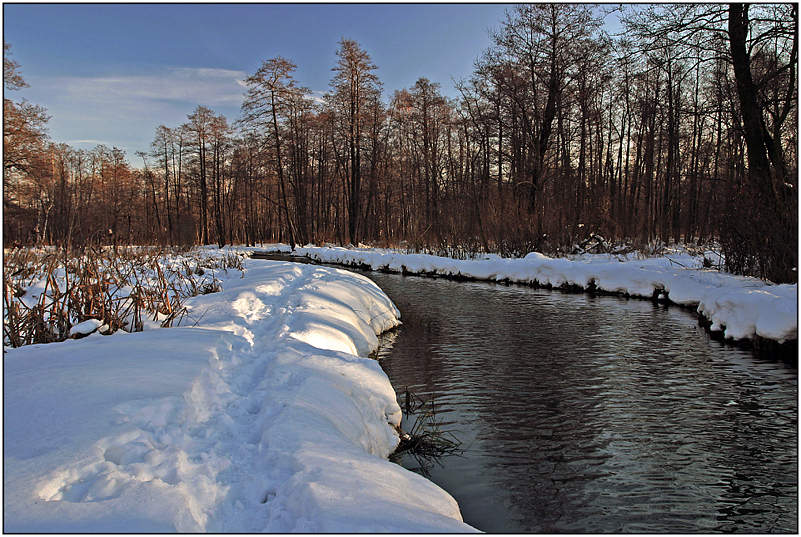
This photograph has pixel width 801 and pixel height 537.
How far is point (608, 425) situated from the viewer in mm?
4160

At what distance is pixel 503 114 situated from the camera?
66.3ft

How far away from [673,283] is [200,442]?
10.5m

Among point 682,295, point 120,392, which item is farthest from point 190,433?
point 682,295

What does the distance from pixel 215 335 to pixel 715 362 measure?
6.21 metres

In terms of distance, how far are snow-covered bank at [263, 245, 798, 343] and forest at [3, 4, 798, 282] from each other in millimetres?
895

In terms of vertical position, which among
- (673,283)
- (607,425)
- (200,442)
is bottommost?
(607,425)

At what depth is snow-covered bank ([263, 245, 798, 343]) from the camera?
6441 millimetres

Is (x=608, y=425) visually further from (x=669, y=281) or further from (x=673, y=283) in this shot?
(x=669, y=281)

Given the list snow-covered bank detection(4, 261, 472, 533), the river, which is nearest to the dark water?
the river

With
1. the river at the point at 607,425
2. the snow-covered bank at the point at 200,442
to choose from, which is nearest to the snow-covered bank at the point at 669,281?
the river at the point at 607,425

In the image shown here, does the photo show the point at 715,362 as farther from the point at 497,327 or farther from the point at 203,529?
the point at 203,529

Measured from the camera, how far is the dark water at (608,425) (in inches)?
116

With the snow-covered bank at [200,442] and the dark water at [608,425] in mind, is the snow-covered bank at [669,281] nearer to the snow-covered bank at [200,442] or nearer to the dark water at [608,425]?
the dark water at [608,425]

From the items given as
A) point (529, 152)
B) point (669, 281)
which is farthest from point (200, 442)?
point (529, 152)
